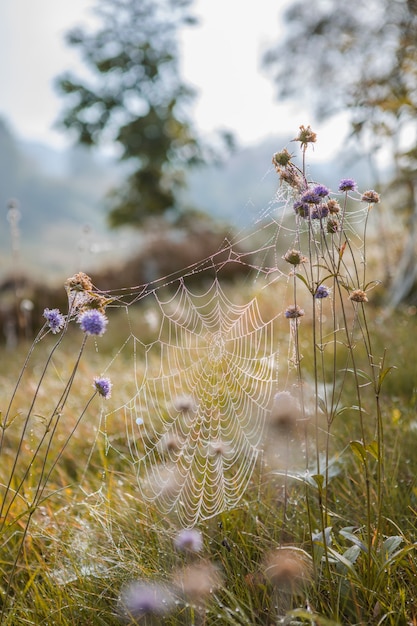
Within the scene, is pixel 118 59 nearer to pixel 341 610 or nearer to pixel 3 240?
pixel 341 610

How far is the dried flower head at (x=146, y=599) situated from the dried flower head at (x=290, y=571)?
27 centimetres

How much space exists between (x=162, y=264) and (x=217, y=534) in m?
10.6

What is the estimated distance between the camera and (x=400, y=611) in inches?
55.8

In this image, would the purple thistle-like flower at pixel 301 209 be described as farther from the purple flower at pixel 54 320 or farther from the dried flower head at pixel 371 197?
the purple flower at pixel 54 320

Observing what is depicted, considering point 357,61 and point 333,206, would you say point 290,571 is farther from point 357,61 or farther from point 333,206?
point 357,61

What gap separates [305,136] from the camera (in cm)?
146

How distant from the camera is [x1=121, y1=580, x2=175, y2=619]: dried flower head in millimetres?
1520

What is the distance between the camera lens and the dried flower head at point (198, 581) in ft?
5.00

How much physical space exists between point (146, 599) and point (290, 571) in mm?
372

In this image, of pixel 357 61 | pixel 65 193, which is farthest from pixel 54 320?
pixel 65 193

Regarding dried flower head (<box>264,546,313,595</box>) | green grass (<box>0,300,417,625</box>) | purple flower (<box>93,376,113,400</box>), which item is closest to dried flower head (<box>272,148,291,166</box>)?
purple flower (<box>93,376,113,400</box>)

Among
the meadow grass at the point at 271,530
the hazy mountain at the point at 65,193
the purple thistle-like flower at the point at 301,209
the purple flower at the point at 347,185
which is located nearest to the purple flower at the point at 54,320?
the meadow grass at the point at 271,530

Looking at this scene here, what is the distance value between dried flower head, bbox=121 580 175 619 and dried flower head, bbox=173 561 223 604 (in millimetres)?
41

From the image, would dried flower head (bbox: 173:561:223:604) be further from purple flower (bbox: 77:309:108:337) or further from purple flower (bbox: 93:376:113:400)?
purple flower (bbox: 77:309:108:337)
